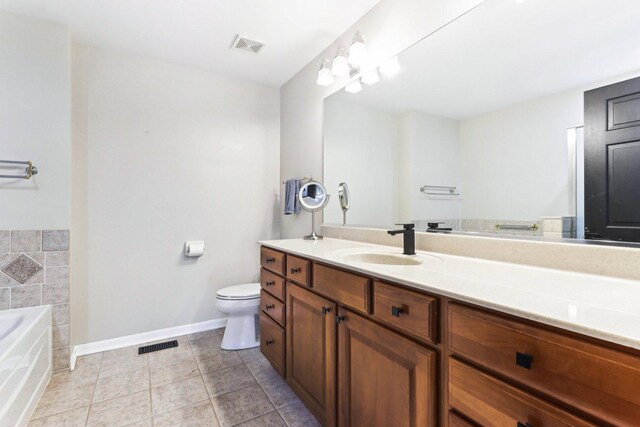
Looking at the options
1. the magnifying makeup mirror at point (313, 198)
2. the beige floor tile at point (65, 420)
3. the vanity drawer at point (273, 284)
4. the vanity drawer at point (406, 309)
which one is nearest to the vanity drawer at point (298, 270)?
the vanity drawer at point (273, 284)

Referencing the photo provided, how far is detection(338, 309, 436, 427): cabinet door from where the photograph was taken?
0.85 meters

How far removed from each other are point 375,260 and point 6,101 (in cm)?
245

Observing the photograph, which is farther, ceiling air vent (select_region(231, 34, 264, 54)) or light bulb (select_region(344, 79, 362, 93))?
ceiling air vent (select_region(231, 34, 264, 54))

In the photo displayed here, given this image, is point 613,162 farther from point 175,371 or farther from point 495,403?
point 175,371

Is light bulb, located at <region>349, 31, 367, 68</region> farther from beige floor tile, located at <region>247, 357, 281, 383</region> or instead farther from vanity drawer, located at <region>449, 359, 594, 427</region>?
beige floor tile, located at <region>247, 357, 281, 383</region>

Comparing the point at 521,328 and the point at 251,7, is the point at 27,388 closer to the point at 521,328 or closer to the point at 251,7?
the point at 521,328

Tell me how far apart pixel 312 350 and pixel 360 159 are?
4.20 feet

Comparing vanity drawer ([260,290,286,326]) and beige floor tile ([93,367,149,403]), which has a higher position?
vanity drawer ([260,290,286,326])

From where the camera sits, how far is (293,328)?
1.57 meters

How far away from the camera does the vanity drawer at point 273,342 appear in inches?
66.9

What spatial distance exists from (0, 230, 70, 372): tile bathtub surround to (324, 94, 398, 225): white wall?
185cm

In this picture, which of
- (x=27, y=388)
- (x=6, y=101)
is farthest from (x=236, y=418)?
(x=6, y=101)

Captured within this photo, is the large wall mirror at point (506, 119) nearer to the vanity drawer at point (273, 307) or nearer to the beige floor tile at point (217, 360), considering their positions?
the vanity drawer at point (273, 307)

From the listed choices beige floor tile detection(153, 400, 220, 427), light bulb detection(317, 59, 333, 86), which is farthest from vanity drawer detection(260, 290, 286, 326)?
light bulb detection(317, 59, 333, 86)
